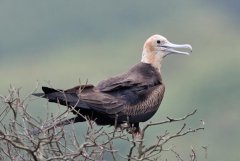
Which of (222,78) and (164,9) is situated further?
(164,9)

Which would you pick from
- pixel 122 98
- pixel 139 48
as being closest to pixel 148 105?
pixel 122 98

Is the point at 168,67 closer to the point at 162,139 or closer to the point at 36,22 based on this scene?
the point at 36,22

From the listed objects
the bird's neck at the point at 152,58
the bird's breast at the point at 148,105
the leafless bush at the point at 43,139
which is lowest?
the leafless bush at the point at 43,139

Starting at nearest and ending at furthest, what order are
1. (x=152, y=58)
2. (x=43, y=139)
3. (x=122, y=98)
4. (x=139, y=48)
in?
(x=43, y=139) < (x=122, y=98) < (x=152, y=58) < (x=139, y=48)

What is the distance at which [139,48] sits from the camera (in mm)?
84000

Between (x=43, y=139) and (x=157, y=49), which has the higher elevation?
(x=157, y=49)

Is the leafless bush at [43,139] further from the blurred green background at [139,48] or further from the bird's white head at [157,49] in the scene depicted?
the blurred green background at [139,48]

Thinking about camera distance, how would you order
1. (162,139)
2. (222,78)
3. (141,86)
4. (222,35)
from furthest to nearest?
(222,35), (222,78), (141,86), (162,139)

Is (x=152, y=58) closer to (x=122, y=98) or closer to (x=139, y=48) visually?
(x=122, y=98)

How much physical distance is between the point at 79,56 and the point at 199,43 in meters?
10.1

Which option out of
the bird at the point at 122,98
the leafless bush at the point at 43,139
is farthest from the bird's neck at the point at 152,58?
the leafless bush at the point at 43,139

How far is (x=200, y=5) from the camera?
10494 centimetres

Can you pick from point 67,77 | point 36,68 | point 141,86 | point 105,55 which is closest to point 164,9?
point 105,55

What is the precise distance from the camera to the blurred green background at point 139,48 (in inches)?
2621
